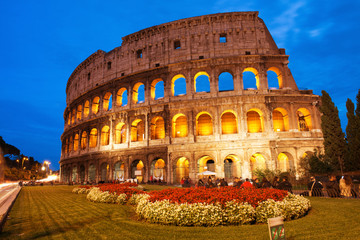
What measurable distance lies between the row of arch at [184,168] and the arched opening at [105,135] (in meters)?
3.18

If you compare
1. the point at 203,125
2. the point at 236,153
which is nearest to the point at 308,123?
the point at 236,153

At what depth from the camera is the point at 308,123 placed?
29250 millimetres

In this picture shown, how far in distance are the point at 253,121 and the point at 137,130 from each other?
16.2 m

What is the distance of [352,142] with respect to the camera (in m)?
22.8

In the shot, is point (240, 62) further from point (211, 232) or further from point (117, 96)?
point (211, 232)

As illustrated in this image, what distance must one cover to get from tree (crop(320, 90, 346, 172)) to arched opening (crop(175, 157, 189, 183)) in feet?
51.8

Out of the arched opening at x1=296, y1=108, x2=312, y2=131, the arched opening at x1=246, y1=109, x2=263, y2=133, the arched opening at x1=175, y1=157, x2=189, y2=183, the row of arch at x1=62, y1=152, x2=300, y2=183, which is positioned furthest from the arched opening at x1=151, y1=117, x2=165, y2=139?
the arched opening at x1=296, y1=108, x2=312, y2=131

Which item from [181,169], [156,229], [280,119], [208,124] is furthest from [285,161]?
[156,229]

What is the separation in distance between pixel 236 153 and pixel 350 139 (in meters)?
11.4

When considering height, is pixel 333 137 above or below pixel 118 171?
above

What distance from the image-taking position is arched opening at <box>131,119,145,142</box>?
32.5 m

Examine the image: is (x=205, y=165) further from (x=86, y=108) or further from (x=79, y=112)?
(x=79, y=112)

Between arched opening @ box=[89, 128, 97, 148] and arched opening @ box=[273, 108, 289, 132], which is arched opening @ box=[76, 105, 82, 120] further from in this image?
arched opening @ box=[273, 108, 289, 132]

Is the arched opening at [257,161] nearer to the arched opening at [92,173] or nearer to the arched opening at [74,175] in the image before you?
the arched opening at [92,173]
